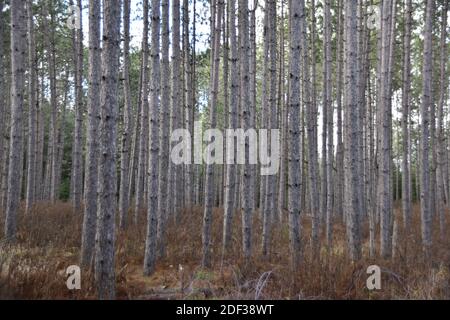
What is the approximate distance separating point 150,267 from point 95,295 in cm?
152

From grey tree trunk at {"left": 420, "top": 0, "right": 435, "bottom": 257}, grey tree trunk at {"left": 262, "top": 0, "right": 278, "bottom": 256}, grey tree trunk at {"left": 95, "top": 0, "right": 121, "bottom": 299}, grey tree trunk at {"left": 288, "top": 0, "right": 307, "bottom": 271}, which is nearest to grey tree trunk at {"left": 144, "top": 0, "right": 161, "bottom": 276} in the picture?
grey tree trunk at {"left": 95, "top": 0, "right": 121, "bottom": 299}

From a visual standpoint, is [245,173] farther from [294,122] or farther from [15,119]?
[15,119]

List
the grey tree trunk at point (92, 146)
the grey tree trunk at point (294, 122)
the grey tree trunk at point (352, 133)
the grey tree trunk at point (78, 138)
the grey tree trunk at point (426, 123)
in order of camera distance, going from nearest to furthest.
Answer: the grey tree trunk at point (294, 122) → the grey tree trunk at point (92, 146) → the grey tree trunk at point (352, 133) → the grey tree trunk at point (426, 123) → the grey tree trunk at point (78, 138)

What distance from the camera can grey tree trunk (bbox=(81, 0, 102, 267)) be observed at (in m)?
5.36

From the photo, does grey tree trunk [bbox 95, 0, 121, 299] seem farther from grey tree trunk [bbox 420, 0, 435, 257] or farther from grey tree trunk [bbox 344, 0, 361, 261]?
grey tree trunk [bbox 420, 0, 435, 257]

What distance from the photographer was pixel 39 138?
16047 mm

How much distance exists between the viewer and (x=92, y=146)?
563 cm

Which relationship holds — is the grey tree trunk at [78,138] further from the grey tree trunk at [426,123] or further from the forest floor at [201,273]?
the grey tree trunk at [426,123]

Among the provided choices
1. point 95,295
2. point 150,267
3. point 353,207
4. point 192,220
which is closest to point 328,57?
point 353,207

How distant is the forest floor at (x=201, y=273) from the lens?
402cm

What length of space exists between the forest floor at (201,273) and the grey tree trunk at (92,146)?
0.38 metres

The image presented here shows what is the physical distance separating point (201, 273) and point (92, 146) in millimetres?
2356

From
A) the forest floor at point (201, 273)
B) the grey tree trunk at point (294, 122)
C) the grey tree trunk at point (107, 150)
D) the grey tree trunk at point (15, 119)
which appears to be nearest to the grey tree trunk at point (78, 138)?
the forest floor at point (201, 273)

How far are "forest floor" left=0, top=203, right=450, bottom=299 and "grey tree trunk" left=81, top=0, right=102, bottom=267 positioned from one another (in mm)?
385
